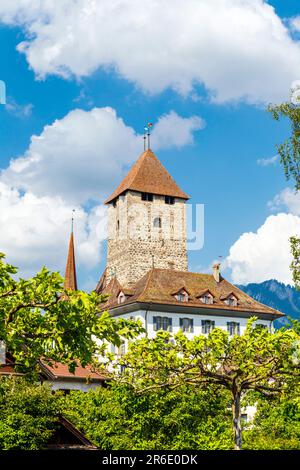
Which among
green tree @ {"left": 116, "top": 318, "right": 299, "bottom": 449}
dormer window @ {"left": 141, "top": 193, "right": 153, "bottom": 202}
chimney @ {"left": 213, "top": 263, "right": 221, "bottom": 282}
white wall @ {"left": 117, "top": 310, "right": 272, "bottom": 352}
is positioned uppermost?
dormer window @ {"left": 141, "top": 193, "right": 153, "bottom": 202}

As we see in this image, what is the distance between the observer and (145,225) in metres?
Result: 63.7

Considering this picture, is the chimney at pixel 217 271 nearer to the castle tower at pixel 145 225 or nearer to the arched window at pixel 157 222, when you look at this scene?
the castle tower at pixel 145 225

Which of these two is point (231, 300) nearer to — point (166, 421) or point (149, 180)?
point (149, 180)

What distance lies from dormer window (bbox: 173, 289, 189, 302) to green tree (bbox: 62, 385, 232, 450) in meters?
31.8

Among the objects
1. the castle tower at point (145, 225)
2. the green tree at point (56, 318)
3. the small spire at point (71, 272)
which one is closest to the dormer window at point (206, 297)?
the castle tower at point (145, 225)

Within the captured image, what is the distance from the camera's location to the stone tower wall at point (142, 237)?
61375mm

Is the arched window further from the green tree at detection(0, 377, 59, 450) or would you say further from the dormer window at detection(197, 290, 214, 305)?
the green tree at detection(0, 377, 59, 450)

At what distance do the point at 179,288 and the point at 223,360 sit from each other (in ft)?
112

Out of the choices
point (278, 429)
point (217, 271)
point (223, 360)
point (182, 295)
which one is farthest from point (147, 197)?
point (223, 360)

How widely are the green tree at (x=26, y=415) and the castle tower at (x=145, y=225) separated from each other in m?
41.5

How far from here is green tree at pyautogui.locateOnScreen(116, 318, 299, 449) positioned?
18266 millimetres

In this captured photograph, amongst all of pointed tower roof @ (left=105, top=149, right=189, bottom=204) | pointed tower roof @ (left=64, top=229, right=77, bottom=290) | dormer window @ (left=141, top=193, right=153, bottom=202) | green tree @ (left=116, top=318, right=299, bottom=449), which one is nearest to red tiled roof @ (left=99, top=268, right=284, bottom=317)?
pointed tower roof @ (left=64, top=229, right=77, bottom=290)

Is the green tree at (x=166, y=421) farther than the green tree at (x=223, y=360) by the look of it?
Yes
